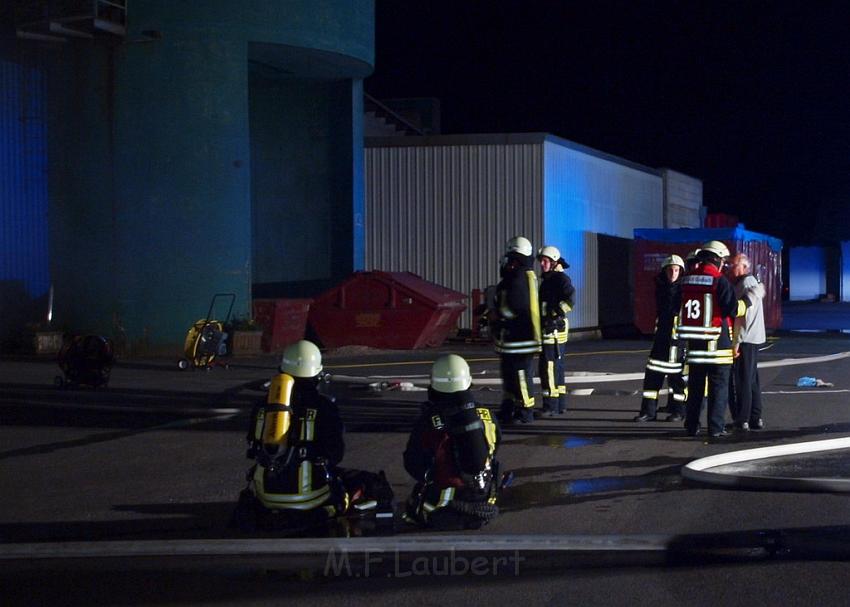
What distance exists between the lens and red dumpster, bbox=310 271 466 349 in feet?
A: 76.1

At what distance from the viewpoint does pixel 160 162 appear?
2197 centimetres

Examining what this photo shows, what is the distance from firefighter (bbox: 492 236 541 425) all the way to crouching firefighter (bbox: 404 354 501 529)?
455 centimetres

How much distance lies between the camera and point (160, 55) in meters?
21.9

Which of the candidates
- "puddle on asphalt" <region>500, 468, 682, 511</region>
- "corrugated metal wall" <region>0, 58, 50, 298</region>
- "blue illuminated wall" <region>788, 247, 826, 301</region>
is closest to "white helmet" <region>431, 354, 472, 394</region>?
"puddle on asphalt" <region>500, 468, 682, 511</region>

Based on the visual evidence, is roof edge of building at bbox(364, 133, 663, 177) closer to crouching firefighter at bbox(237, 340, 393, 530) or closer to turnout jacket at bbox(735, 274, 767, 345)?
turnout jacket at bbox(735, 274, 767, 345)

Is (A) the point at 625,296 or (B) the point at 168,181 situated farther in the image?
(A) the point at 625,296

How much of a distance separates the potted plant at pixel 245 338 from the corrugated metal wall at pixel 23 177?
4.09 meters

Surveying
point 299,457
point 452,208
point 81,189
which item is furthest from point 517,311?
point 452,208

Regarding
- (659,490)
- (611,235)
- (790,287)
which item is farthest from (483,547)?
(790,287)

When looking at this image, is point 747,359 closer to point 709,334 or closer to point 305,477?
point 709,334

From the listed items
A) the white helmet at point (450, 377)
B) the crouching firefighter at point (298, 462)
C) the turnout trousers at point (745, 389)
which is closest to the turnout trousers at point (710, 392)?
the turnout trousers at point (745, 389)

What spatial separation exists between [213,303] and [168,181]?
246cm

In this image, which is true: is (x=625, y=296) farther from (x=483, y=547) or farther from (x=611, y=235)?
(x=483, y=547)

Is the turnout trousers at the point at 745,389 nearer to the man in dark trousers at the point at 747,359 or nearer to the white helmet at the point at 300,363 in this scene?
the man in dark trousers at the point at 747,359
